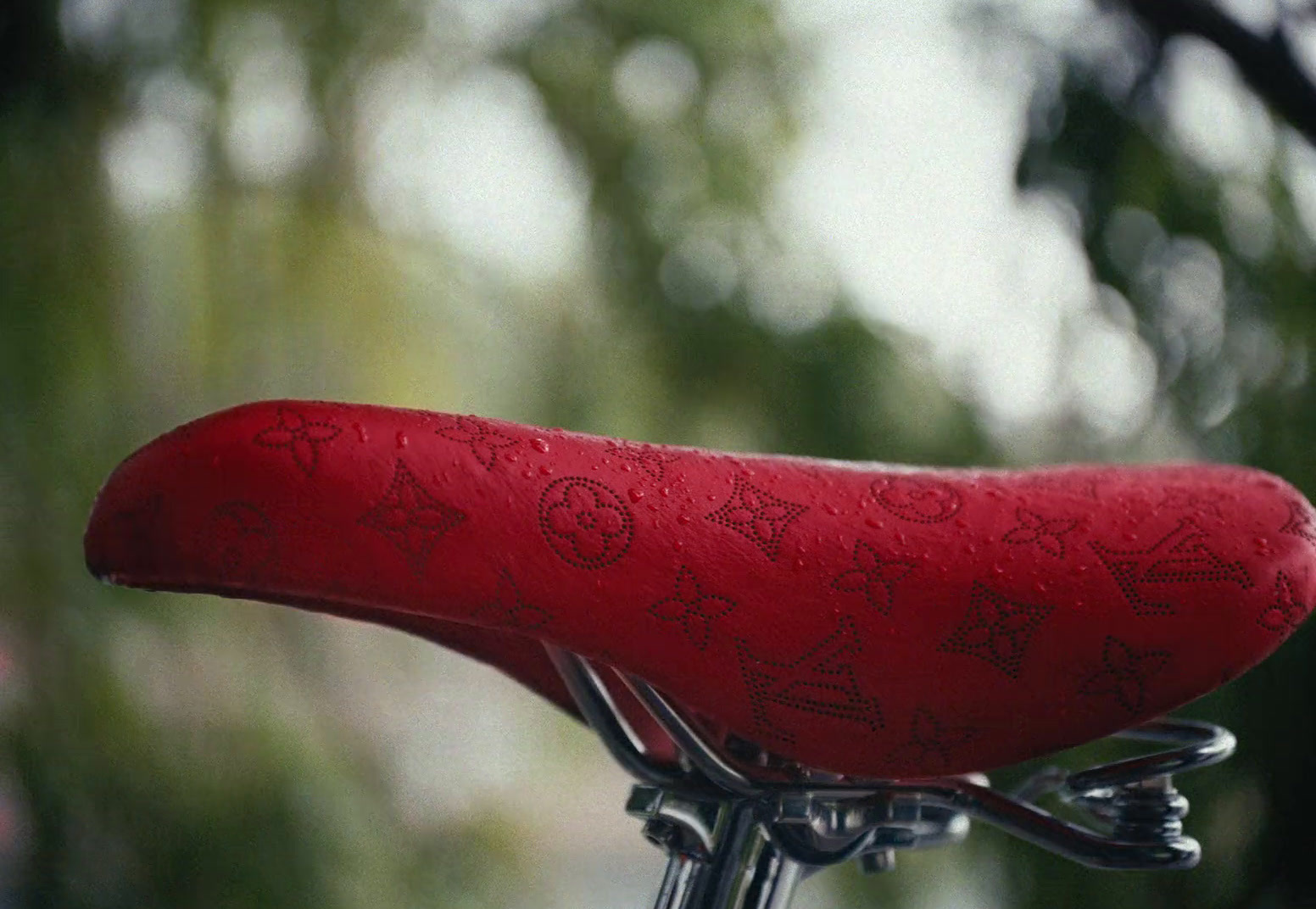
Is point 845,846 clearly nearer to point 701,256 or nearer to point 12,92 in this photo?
point 701,256

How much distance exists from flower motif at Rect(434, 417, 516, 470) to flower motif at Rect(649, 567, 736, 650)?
0.06 meters

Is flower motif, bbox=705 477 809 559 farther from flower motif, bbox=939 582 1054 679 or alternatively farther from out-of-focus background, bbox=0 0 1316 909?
out-of-focus background, bbox=0 0 1316 909

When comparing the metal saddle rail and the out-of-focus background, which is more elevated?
the out-of-focus background

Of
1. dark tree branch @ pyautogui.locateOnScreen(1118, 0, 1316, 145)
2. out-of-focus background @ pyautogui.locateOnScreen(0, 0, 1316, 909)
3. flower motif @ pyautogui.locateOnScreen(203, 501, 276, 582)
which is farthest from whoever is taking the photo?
out-of-focus background @ pyautogui.locateOnScreen(0, 0, 1316, 909)

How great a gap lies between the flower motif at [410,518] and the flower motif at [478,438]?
0.02 meters

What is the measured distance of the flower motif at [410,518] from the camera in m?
0.30

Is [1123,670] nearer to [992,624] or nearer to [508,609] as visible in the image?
[992,624]

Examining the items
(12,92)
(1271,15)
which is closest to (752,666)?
(1271,15)

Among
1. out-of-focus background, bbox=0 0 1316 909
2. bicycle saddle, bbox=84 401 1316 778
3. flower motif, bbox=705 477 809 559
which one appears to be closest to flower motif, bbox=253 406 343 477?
bicycle saddle, bbox=84 401 1316 778

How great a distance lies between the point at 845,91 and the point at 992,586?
3.51 ft

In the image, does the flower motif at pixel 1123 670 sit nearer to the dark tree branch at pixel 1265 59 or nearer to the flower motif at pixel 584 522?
the flower motif at pixel 584 522

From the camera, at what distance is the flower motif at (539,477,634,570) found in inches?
12.4

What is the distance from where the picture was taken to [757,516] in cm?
34

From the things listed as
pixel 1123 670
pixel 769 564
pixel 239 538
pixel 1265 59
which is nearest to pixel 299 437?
pixel 239 538
